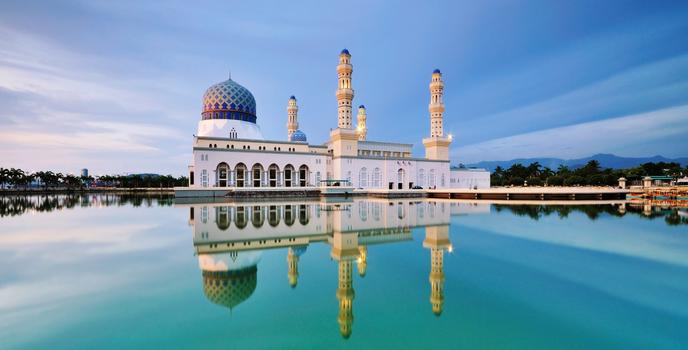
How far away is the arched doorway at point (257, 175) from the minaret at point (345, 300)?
30.2 m

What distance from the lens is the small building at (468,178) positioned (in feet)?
152

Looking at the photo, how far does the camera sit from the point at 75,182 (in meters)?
63.0

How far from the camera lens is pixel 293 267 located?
6246mm

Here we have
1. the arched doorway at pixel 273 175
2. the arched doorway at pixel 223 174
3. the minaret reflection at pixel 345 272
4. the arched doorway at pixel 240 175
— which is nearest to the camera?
the minaret reflection at pixel 345 272

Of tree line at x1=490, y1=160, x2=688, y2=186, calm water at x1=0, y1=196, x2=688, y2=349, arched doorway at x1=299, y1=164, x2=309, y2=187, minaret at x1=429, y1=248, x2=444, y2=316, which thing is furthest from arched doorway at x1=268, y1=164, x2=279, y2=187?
tree line at x1=490, y1=160, x2=688, y2=186

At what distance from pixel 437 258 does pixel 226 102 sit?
3570 cm

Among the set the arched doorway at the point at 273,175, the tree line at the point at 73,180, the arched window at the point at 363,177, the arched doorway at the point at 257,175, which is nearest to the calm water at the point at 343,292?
the arched doorway at the point at 257,175

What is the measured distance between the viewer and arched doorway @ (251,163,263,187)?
3503 cm

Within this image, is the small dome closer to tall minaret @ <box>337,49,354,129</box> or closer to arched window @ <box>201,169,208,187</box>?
arched window @ <box>201,169,208,187</box>

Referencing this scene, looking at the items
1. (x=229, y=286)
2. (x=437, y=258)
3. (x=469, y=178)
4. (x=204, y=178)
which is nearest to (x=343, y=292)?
(x=229, y=286)

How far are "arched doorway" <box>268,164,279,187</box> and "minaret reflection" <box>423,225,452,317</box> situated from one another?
88.1ft

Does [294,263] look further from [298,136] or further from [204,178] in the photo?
[298,136]

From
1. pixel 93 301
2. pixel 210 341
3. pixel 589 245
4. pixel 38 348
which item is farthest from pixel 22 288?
pixel 589 245

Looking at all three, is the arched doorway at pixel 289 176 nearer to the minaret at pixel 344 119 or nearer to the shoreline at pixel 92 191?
the minaret at pixel 344 119
